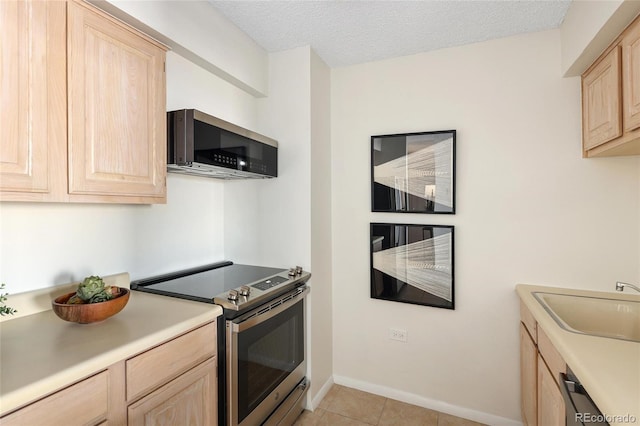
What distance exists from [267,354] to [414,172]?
1.53 m

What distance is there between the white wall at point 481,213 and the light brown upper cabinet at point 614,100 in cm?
12

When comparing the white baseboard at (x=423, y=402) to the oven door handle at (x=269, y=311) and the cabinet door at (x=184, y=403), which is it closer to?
the oven door handle at (x=269, y=311)

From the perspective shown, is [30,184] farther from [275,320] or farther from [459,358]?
[459,358]

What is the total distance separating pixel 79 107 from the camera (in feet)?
3.80

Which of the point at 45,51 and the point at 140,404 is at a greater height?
the point at 45,51

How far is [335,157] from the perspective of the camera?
2.45m

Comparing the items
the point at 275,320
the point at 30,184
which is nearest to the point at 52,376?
the point at 30,184

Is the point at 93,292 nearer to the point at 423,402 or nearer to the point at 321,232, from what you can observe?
the point at 321,232

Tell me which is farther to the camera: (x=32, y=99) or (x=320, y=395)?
(x=320, y=395)

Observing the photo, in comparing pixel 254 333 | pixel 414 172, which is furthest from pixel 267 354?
pixel 414 172

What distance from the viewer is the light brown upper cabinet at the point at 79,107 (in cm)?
99

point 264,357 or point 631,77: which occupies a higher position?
point 631,77

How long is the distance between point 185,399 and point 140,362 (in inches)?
11.4

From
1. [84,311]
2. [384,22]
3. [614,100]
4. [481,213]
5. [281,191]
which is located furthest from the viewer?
[281,191]
